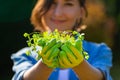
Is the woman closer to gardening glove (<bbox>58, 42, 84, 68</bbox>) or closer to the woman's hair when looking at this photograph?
the woman's hair

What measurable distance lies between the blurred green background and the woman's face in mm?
2123

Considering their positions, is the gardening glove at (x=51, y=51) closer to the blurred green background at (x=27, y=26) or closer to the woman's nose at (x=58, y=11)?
the woman's nose at (x=58, y=11)

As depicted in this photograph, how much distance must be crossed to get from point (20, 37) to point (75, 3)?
2590 millimetres

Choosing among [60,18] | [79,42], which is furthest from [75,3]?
[79,42]

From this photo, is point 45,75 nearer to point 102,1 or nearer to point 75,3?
point 75,3

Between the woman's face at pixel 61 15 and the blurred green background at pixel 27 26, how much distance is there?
6.97ft

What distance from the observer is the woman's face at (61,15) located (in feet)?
7.71

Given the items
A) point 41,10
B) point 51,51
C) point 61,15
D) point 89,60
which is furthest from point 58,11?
point 51,51

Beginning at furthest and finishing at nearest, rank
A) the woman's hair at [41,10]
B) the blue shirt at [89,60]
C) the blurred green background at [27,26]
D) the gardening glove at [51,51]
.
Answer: the blurred green background at [27,26] → the woman's hair at [41,10] → the blue shirt at [89,60] → the gardening glove at [51,51]

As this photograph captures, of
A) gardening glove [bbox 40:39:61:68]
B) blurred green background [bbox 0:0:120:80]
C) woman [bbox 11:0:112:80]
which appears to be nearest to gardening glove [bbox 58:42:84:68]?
gardening glove [bbox 40:39:61:68]

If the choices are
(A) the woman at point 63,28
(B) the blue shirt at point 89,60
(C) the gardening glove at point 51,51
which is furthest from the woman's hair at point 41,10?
(C) the gardening glove at point 51,51

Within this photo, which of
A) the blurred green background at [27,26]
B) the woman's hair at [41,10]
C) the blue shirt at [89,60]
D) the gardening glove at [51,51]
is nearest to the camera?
the gardening glove at [51,51]

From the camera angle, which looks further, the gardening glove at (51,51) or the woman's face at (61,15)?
the woman's face at (61,15)

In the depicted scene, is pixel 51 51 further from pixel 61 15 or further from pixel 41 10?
pixel 41 10
